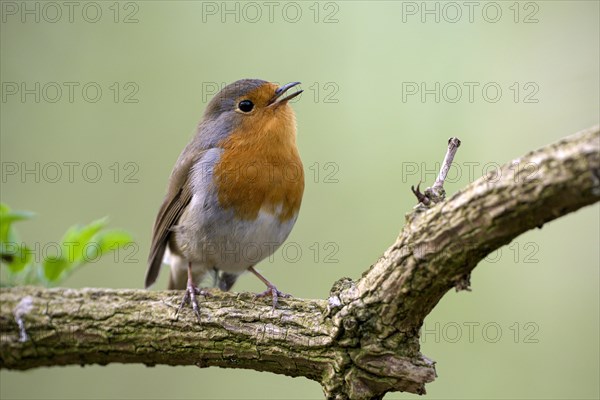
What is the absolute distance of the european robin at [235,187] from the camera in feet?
15.2

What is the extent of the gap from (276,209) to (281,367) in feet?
4.26

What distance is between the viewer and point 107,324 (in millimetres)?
3674

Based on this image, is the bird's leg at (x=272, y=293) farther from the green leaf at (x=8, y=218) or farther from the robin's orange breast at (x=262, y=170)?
the green leaf at (x=8, y=218)

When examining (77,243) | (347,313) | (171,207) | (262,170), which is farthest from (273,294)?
(171,207)

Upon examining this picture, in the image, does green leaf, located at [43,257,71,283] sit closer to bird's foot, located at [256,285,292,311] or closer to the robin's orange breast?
bird's foot, located at [256,285,292,311]

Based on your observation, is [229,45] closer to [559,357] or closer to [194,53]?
[194,53]

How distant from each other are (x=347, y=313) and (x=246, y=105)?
209 cm

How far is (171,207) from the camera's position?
199 inches

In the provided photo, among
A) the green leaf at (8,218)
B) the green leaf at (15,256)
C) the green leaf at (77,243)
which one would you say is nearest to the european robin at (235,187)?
the green leaf at (77,243)

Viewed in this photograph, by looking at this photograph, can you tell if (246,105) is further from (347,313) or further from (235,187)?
(347,313)

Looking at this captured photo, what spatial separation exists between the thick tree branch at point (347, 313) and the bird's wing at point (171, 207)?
3.50ft

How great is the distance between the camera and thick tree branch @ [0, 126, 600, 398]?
261 centimetres

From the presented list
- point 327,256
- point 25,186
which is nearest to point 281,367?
point 327,256

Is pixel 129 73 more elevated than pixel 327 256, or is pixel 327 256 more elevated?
pixel 129 73
